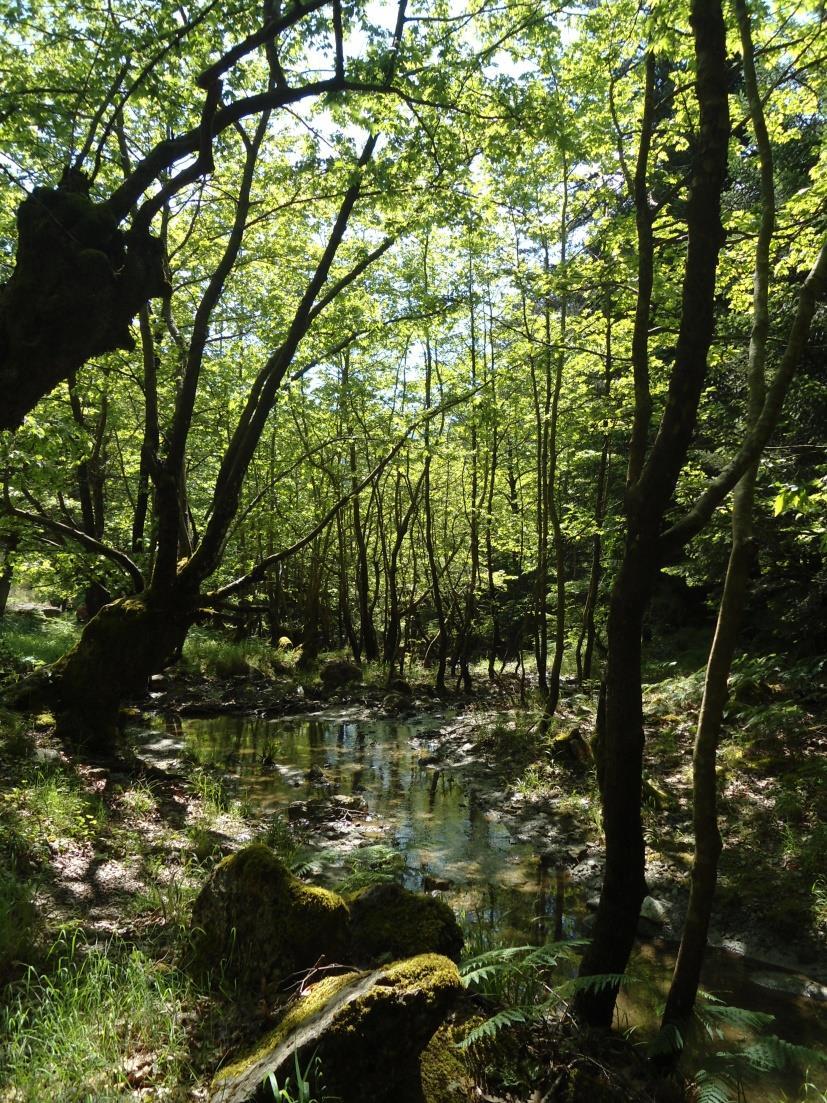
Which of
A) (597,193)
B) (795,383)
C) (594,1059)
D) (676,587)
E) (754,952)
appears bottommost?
(754,952)

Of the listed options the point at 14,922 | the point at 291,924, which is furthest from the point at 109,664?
the point at 291,924

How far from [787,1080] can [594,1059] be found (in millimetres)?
1860

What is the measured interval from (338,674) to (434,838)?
12465 mm

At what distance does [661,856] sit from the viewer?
23.6 feet

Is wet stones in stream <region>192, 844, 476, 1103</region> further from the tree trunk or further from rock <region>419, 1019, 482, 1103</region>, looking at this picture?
the tree trunk

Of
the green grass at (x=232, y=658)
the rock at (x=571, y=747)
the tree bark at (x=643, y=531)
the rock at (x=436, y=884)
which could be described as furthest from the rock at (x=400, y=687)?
the tree bark at (x=643, y=531)

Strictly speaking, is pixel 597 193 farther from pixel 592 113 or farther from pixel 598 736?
pixel 598 736

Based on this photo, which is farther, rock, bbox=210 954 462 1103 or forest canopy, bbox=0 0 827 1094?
forest canopy, bbox=0 0 827 1094

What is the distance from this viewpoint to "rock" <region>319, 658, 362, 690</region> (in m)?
20.0

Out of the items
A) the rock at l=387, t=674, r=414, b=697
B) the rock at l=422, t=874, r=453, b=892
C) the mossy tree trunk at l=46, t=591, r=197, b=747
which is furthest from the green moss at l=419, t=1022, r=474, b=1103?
the rock at l=387, t=674, r=414, b=697

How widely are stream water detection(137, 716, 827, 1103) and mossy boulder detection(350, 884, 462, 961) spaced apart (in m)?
1.32

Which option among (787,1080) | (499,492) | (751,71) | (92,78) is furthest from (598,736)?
(499,492)

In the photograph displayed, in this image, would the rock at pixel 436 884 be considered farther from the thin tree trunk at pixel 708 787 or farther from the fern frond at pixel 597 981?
the thin tree trunk at pixel 708 787

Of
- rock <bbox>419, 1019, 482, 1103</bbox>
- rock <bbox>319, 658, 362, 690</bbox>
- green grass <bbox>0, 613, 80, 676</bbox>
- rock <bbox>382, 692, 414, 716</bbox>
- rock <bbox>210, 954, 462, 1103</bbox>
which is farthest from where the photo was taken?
rock <bbox>319, 658, 362, 690</bbox>
